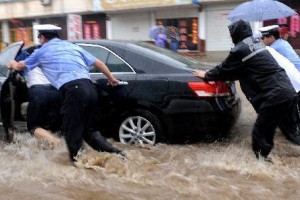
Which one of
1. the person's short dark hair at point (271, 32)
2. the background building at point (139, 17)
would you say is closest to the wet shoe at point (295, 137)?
the person's short dark hair at point (271, 32)

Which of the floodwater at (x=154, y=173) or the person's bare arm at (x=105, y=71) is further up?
the person's bare arm at (x=105, y=71)

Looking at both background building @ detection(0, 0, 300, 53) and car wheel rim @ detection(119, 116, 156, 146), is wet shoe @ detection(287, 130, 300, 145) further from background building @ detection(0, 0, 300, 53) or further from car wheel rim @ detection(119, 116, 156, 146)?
background building @ detection(0, 0, 300, 53)

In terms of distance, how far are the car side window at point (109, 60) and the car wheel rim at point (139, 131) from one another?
0.64 metres

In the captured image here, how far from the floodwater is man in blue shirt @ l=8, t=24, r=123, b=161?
0.93 ft

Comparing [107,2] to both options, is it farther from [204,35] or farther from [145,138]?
[145,138]

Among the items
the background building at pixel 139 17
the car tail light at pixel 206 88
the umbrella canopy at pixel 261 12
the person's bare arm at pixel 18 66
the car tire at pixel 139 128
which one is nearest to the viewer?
the person's bare arm at pixel 18 66

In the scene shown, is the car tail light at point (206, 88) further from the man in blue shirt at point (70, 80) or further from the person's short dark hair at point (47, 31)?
the person's short dark hair at point (47, 31)

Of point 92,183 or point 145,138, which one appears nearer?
point 92,183

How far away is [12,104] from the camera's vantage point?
18.9 ft

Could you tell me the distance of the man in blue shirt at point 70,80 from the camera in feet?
15.9

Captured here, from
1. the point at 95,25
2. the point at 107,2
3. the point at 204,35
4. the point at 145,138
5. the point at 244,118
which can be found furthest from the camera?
the point at 95,25

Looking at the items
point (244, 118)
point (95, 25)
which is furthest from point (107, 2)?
point (244, 118)

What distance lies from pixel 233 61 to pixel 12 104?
9.07 ft

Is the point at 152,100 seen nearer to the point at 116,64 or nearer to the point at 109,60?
the point at 116,64
